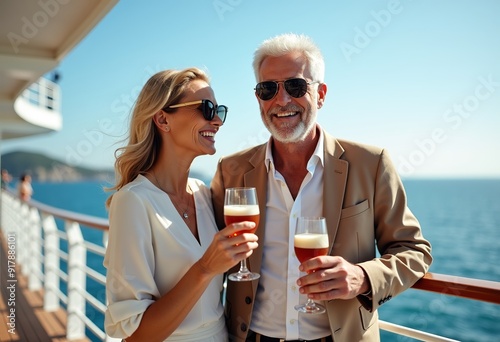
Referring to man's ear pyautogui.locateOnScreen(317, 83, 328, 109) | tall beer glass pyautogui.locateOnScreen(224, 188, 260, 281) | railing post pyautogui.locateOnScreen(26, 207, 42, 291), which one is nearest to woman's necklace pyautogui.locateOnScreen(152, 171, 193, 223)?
tall beer glass pyautogui.locateOnScreen(224, 188, 260, 281)

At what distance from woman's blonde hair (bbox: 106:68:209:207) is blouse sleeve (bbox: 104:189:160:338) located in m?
0.36

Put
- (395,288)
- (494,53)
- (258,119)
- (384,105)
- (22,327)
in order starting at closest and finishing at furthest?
(395,288) → (258,119) → (22,327) → (384,105) → (494,53)

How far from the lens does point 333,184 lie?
217 cm

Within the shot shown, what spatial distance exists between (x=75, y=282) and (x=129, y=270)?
2.99 m

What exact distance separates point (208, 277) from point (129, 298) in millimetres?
415

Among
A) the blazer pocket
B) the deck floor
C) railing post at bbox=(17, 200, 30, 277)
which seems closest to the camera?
the blazer pocket

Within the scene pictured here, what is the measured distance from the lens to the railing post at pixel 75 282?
440 cm

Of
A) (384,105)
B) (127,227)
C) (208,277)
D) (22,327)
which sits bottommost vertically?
(22,327)

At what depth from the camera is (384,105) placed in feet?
176

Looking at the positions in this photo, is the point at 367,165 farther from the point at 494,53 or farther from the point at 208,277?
the point at 494,53

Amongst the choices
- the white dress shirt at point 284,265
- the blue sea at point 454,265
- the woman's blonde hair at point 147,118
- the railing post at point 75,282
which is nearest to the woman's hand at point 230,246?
the white dress shirt at point 284,265

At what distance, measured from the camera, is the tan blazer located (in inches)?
76.8

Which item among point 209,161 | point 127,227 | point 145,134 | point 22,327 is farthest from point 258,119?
point 22,327

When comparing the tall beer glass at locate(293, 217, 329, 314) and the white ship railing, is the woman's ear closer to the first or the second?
the tall beer glass at locate(293, 217, 329, 314)
